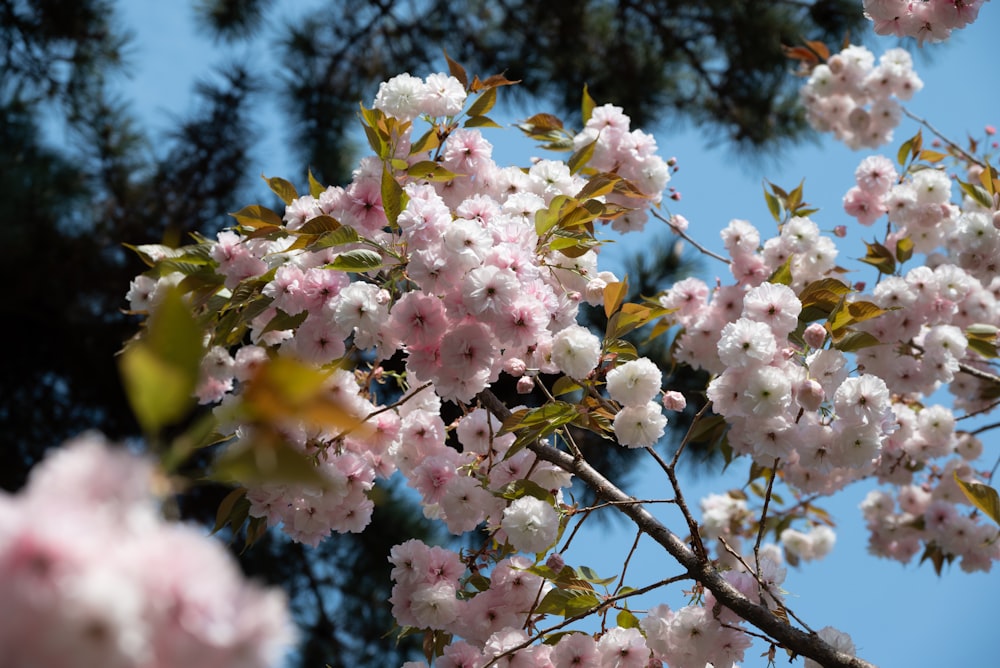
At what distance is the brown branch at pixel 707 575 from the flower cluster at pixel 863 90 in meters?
1.61

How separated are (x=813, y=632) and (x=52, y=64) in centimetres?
333

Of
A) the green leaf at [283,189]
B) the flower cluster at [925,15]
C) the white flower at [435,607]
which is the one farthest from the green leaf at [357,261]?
the flower cluster at [925,15]

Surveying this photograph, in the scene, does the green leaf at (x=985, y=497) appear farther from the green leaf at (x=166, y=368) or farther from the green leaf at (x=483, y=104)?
the green leaf at (x=166, y=368)

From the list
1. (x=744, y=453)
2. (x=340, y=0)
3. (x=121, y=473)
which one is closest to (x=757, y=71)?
(x=340, y=0)

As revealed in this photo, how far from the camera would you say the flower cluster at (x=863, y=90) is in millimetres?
2230

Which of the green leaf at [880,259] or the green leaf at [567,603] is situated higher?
the green leaf at [880,259]

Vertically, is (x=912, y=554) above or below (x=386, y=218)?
above

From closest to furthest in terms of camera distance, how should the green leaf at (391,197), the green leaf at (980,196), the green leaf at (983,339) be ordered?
the green leaf at (391,197)
the green leaf at (980,196)
the green leaf at (983,339)

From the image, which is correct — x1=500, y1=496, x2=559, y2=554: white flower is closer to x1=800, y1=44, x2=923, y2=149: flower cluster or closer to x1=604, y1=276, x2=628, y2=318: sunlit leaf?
x1=604, y1=276, x2=628, y2=318: sunlit leaf

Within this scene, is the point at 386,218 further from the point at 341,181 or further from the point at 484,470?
the point at 341,181

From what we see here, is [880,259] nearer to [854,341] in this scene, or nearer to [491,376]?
[854,341]

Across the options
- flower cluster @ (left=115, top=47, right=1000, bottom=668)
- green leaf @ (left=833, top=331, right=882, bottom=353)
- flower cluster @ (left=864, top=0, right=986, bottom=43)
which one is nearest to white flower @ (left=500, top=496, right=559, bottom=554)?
flower cluster @ (left=115, top=47, right=1000, bottom=668)

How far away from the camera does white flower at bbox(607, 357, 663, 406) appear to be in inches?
42.9

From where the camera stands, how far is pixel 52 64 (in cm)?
332
